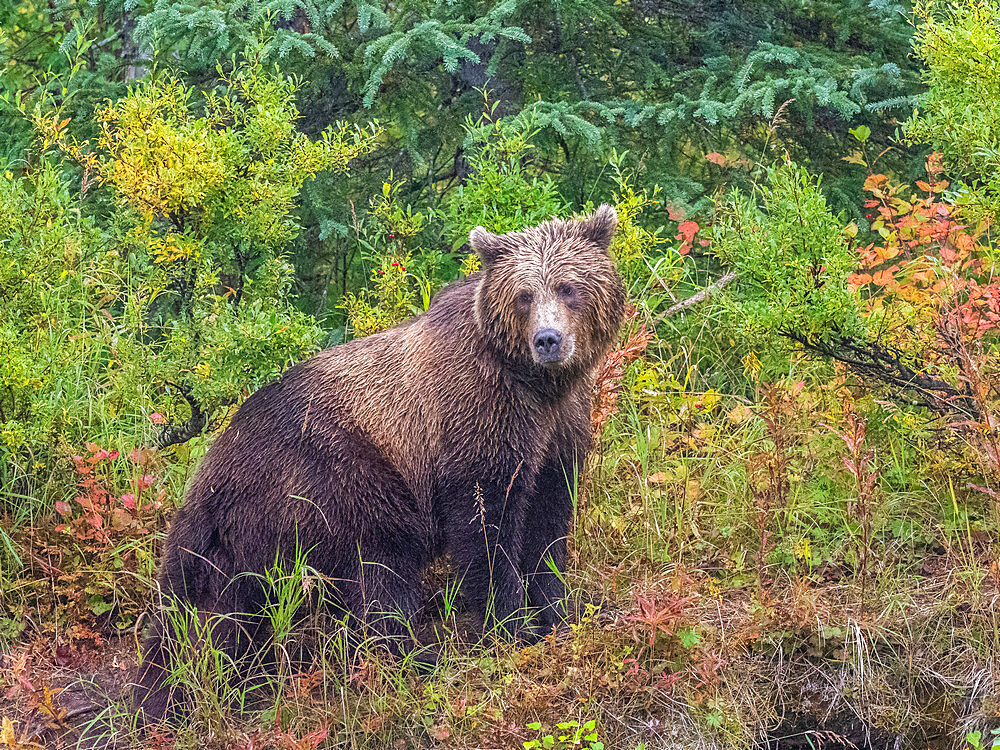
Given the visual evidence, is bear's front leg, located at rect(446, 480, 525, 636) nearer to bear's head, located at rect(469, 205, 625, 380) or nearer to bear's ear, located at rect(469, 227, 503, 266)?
bear's head, located at rect(469, 205, 625, 380)

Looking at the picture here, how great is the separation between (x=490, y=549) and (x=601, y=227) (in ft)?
4.79

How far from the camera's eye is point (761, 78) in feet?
21.3

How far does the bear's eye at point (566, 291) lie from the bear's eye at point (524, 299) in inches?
4.8

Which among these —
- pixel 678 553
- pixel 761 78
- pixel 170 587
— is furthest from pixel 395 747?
pixel 761 78

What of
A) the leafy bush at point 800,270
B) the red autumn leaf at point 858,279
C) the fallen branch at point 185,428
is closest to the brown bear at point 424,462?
the leafy bush at point 800,270

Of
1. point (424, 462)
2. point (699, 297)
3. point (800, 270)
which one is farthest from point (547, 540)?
point (699, 297)

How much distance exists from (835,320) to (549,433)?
55.6 inches

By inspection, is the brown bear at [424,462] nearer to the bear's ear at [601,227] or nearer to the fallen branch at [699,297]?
the bear's ear at [601,227]

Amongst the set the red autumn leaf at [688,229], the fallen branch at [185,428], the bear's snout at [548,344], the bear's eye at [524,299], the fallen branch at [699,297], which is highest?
the bear's eye at [524,299]

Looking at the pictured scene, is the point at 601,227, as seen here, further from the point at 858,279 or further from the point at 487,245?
the point at 858,279

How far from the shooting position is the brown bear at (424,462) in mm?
4508

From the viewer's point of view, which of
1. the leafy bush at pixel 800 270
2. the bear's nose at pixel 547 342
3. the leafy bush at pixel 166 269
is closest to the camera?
the bear's nose at pixel 547 342

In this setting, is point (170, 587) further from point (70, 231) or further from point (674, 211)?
point (674, 211)

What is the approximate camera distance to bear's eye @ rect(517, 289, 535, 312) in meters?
4.43
